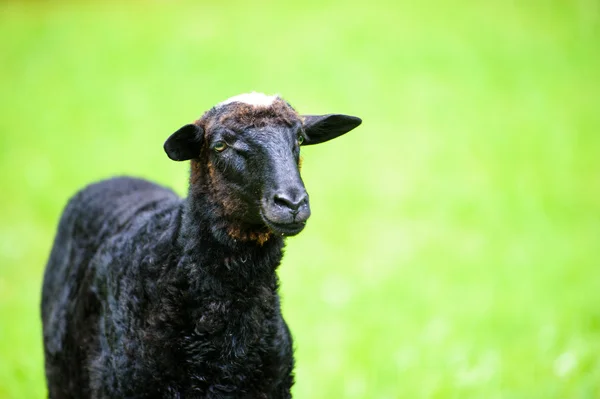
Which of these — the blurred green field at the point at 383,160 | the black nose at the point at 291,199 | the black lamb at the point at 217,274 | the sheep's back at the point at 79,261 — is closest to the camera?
the black nose at the point at 291,199

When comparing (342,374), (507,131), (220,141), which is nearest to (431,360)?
(342,374)

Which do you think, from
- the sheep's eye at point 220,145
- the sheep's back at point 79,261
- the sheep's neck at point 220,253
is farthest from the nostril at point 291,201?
the sheep's back at point 79,261

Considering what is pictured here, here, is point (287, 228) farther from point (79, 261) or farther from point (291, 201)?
point (79, 261)

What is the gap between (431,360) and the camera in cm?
915

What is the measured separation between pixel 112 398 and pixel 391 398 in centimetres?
401

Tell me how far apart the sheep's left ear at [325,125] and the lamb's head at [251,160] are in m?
0.13

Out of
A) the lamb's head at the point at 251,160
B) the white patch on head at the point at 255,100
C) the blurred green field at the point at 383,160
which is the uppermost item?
the blurred green field at the point at 383,160

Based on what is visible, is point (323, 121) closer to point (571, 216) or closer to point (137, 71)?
point (571, 216)

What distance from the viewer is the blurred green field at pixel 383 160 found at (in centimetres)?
974

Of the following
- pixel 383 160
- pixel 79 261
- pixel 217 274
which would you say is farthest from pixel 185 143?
pixel 383 160

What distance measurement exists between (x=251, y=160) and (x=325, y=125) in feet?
2.69

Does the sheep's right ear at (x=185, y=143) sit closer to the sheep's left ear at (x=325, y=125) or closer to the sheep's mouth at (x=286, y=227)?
the sheep's left ear at (x=325, y=125)

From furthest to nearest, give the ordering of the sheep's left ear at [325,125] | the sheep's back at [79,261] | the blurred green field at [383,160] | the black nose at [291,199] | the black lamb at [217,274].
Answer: the blurred green field at [383,160], the sheep's back at [79,261], the sheep's left ear at [325,125], the black lamb at [217,274], the black nose at [291,199]

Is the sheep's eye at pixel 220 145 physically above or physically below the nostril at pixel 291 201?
above
